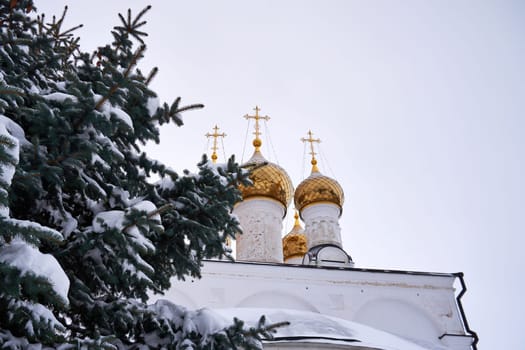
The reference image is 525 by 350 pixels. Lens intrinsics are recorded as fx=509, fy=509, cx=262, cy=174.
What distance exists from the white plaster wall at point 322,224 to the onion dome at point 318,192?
129mm

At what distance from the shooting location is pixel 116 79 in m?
2.77

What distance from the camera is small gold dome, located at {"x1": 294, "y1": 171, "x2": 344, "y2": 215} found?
13.2 m

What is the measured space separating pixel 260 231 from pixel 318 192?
2.18 m

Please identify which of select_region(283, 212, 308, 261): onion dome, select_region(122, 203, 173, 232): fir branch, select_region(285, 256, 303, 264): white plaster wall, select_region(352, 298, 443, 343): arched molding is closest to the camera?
select_region(122, 203, 173, 232): fir branch

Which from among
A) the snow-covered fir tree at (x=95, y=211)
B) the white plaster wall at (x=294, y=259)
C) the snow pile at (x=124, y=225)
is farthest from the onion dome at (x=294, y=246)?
the snow pile at (x=124, y=225)

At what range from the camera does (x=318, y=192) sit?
13.2 metres

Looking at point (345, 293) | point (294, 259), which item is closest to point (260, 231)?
point (345, 293)

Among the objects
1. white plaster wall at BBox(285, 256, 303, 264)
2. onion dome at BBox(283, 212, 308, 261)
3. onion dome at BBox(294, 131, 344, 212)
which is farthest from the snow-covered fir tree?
onion dome at BBox(283, 212, 308, 261)

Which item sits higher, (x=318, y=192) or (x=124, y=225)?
(x=318, y=192)

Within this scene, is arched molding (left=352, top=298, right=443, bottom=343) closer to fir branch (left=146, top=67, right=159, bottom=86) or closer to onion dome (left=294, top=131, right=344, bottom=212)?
onion dome (left=294, top=131, right=344, bottom=212)

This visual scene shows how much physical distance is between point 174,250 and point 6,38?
1677 millimetres

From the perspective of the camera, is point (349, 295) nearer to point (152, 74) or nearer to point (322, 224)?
point (322, 224)

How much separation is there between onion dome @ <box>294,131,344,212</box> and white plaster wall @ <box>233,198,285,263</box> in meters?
1.07

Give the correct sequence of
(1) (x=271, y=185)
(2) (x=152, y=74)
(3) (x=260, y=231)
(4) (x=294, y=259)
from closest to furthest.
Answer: (2) (x=152, y=74) < (3) (x=260, y=231) < (1) (x=271, y=185) < (4) (x=294, y=259)
